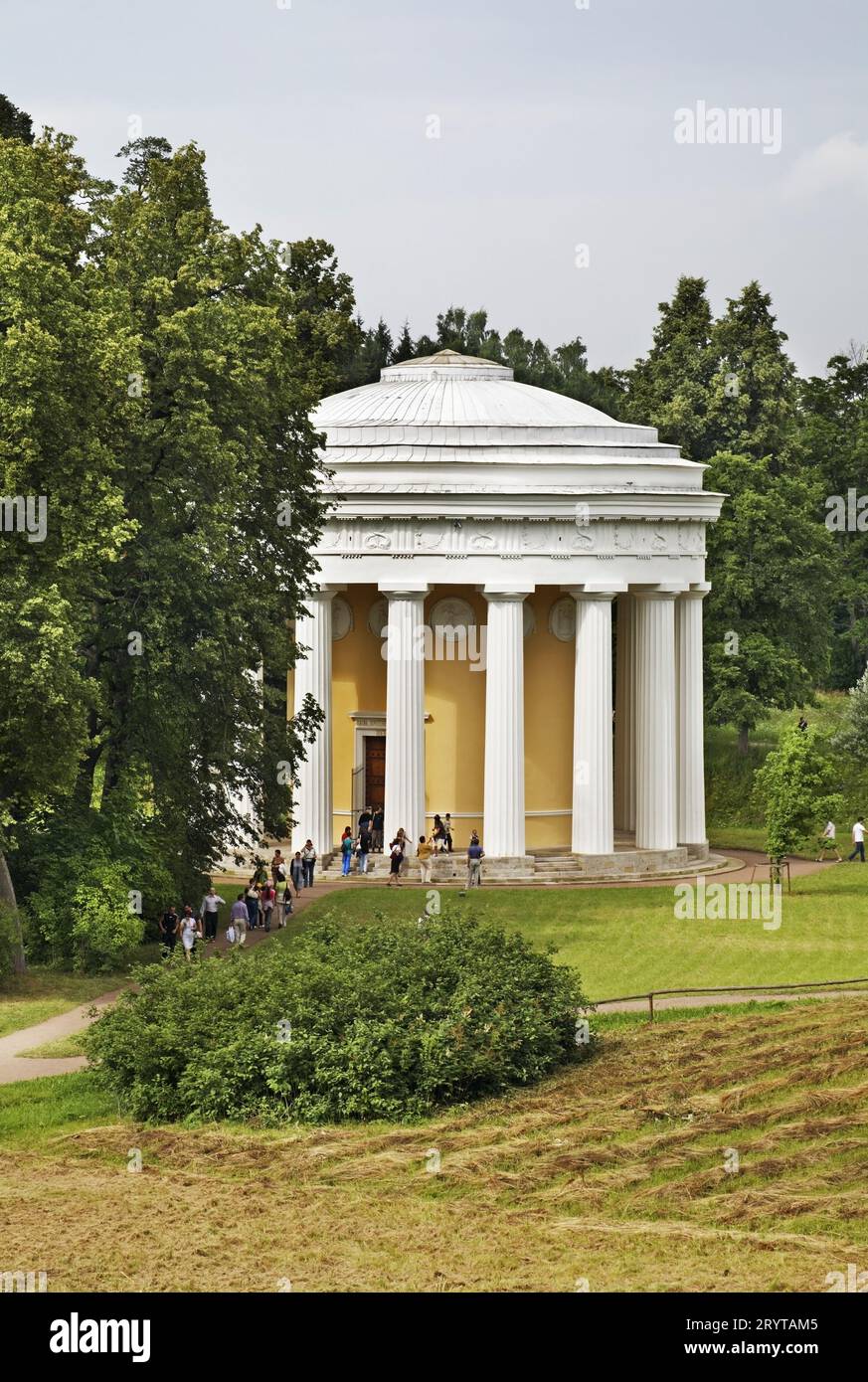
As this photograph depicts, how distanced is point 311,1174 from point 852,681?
221ft

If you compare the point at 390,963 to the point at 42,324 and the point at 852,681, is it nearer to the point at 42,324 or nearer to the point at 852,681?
the point at 42,324

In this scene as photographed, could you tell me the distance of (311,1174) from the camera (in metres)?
24.9

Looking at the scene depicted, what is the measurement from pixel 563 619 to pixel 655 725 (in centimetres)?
381

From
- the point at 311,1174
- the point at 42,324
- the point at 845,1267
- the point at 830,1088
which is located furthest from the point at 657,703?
the point at 845,1267

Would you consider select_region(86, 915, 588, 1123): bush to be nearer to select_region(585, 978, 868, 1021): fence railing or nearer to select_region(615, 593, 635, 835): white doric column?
select_region(585, 978, 868, 1021): fence railing

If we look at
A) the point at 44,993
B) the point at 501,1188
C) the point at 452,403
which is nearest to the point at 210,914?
the point at 44,993

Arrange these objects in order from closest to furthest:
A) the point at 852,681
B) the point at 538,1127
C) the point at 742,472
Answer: the point at 538,1127 → the point at 742,472 → the point at 852,681

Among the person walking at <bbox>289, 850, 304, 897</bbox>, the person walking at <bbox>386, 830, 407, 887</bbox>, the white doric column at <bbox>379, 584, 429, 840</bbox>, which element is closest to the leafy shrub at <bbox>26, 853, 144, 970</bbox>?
the person walking at <bbox>289, 850, 304, 897</bbox>

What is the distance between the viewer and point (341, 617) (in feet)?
186

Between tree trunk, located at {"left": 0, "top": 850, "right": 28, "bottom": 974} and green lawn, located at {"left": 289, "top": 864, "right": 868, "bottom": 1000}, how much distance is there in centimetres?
638

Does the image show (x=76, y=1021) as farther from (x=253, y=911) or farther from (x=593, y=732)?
(x=593, y=732)

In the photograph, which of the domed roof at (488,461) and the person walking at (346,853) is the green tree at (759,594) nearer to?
the domed roof at (488,461)

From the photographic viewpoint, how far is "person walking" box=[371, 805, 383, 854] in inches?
2199

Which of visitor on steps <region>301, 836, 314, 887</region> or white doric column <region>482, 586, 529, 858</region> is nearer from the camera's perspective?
visitor on steps <region>301, 836, 314, 887</region>
